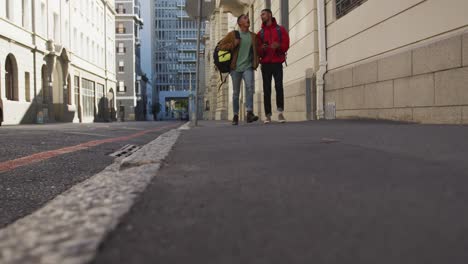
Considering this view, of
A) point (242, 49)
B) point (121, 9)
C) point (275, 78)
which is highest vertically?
point (121, 9)

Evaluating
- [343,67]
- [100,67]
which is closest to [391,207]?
[343,67]

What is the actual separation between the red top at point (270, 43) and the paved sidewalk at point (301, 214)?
5.73 meters

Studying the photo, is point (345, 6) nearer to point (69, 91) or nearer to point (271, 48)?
point (271, 48)

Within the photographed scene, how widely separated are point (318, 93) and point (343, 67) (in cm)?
106

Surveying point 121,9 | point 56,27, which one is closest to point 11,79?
point 56,27

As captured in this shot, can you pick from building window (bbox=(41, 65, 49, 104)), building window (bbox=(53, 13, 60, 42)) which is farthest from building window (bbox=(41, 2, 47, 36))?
building window (bbox=(53, 13, 60, 42))

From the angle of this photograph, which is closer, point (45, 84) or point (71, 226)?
point (71, 226)

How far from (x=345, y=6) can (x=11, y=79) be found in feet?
66.3

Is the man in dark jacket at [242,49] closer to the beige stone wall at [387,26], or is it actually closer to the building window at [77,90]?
the beige stone wall at [387,26]

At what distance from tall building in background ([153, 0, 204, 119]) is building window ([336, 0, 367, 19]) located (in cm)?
10239

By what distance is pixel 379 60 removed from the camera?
717cm

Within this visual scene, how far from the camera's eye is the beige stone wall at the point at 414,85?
5281mm

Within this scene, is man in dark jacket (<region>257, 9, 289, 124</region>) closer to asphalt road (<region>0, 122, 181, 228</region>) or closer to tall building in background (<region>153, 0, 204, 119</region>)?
asphalt road (<region>0, 122, 181, 228</region>)

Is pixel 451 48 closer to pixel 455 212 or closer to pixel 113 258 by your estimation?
pixel 455 212
